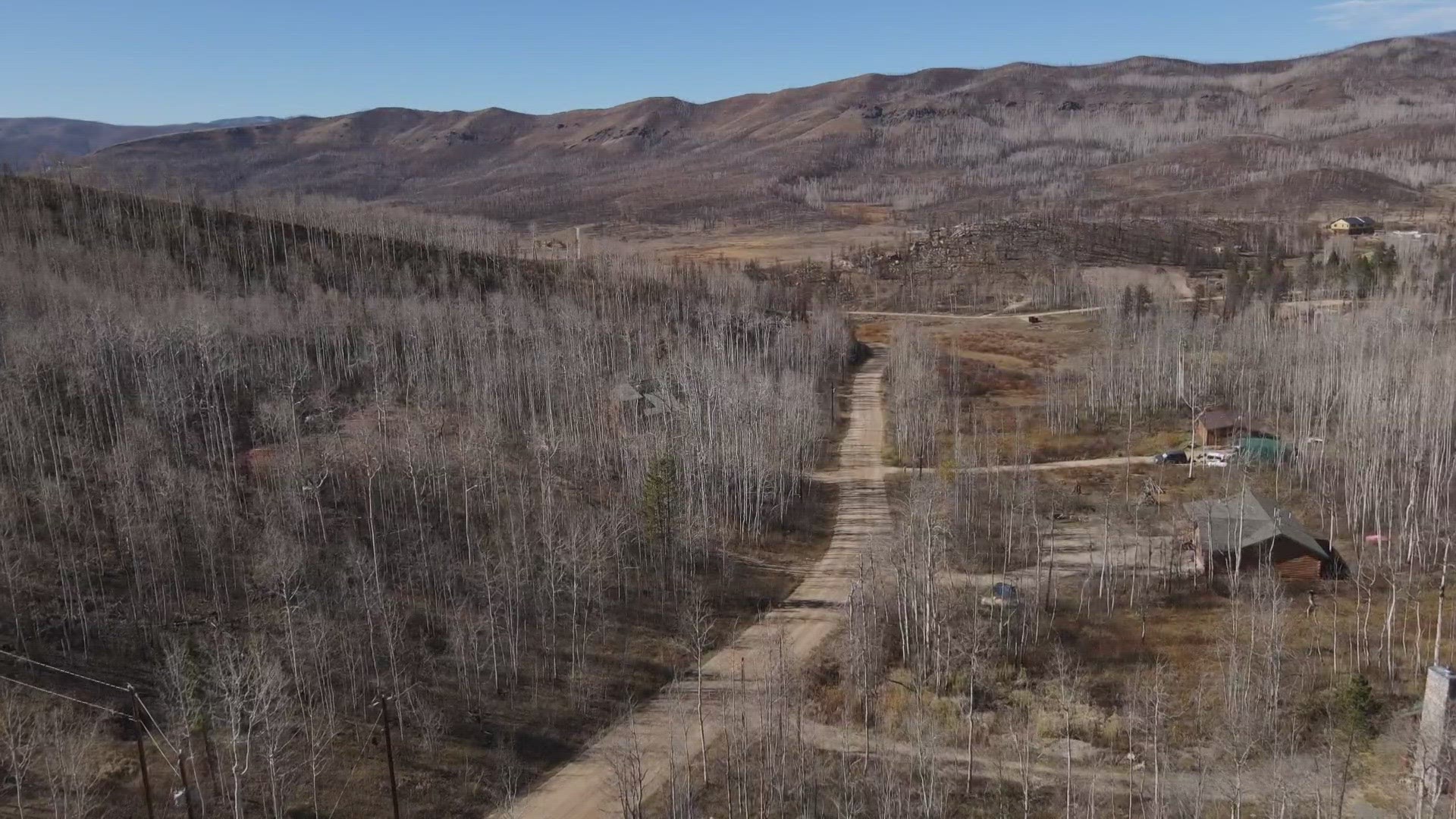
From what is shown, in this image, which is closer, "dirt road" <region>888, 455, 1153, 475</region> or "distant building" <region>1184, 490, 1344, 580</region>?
"distant building" <region>1184, 490, 1344, 580</region>

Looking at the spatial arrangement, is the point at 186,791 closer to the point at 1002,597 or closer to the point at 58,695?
the point at 58,695

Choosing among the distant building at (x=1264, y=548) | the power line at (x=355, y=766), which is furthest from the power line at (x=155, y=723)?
the distant building at (x=1264, y=548)

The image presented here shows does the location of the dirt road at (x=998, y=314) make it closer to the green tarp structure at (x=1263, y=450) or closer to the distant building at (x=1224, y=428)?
the distant building at (x=1224, y=428)

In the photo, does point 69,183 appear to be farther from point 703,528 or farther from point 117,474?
point 703,528

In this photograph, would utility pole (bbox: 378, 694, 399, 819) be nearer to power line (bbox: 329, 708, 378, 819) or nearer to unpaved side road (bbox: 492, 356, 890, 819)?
power line (bbox: 329, 708, 378, 819)

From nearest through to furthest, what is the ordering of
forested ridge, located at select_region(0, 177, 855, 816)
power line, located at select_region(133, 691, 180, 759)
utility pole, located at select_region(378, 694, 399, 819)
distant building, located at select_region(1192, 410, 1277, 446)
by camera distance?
1. utility pole, located at select_region(378, 694, 399, 819)
2. power line, located at select_region(133, 691, 180, 759)
3. forested ridge, located at select_region(0, 177, 855, 816)
4. distant building, located at select_region(1192, 410, 1277, 446)

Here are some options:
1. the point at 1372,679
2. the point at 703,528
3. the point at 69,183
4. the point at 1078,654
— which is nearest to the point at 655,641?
the point at 703,528

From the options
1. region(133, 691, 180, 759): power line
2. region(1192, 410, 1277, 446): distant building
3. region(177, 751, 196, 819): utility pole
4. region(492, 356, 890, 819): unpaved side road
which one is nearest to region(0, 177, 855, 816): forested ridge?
region(133, 691, 180, 759): power line
